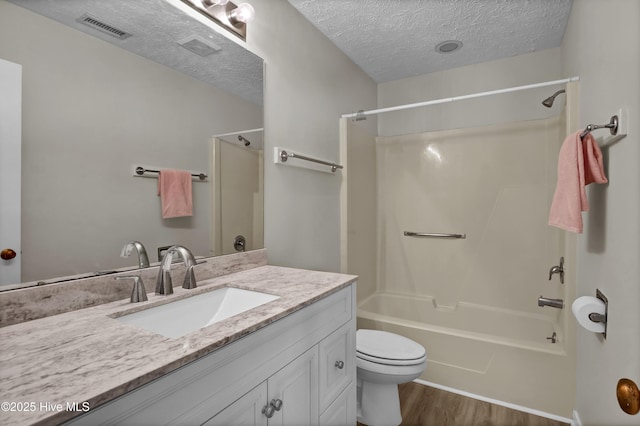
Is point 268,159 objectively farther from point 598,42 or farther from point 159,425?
point 598,42

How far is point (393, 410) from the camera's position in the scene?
172 cm

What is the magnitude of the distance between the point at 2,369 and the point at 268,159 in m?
1.34

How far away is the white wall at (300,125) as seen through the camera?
1.76 metres

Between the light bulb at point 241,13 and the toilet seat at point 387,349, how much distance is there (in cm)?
179

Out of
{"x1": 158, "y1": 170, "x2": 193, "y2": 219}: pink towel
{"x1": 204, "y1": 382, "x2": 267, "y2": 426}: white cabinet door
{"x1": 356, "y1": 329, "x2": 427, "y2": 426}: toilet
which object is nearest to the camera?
{"x1": 204, "y1": 382, "x2": 267, "y2": 426}: white cabinet door

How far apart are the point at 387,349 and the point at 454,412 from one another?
1.92ft

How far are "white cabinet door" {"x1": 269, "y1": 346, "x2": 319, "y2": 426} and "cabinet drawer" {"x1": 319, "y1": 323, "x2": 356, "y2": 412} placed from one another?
53mm

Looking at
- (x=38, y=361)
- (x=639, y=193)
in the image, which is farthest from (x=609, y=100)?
(x=38, y=361)

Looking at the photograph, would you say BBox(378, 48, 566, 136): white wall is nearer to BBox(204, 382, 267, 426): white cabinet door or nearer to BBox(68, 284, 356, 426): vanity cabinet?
BBox(68, 284, 356, 426): vanity cabinet

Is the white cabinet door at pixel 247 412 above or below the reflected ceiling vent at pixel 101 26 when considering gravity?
below

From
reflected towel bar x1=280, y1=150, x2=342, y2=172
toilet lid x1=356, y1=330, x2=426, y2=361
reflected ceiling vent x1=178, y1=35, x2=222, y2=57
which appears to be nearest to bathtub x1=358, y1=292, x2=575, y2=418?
toilet lid x1=356, y1=330, x2=426, y2=361

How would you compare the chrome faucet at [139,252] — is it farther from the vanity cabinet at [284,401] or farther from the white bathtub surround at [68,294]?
the vanity cabinet at [284,401]

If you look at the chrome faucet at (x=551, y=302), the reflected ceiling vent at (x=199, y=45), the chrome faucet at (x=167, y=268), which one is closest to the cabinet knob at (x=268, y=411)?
the chrome faucet at (x=167, y=268)

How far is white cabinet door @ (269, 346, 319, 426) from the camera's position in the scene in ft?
3.05
